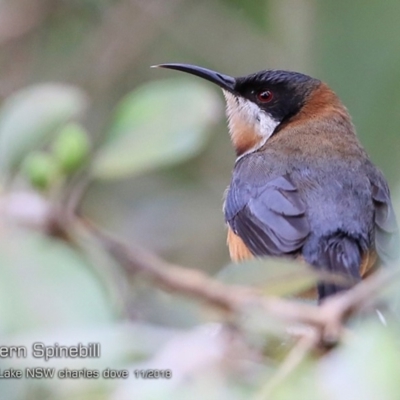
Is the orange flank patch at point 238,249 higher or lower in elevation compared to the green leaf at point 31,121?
higher

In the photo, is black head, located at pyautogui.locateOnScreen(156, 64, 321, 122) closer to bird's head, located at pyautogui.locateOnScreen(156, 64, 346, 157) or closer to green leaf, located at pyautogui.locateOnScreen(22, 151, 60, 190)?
bird's head, located at pyautogui.locateOnScreen(156, 64, 346, 157)

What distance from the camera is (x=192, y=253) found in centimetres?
607

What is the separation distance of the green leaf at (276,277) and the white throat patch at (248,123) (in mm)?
3557

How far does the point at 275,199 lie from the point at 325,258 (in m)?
0.51

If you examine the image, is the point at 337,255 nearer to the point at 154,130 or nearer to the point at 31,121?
the point at 154,130

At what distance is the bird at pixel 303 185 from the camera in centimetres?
386

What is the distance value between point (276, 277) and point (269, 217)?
227 cm

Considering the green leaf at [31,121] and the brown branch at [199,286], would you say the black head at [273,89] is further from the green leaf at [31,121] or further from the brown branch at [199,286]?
the brown branch at [199,286]

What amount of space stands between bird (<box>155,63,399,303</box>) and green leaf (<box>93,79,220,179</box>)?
3.83 feet

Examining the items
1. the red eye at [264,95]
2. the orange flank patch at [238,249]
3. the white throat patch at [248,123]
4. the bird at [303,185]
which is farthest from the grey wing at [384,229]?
the red eye at [264,95]

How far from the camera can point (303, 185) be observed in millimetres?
4277

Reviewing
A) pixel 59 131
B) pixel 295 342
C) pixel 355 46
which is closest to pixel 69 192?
pixel 59 131

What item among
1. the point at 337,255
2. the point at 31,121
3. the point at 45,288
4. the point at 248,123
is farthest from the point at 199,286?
the point at 248,123

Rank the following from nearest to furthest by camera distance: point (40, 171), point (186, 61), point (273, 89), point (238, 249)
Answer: point (40, 171)
point (238, 249)
point (273, 89)
point (186, 61)
